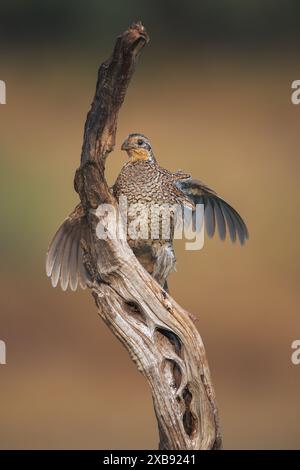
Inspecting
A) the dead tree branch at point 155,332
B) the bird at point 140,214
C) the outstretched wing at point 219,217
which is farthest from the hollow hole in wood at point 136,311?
the outstretched wing at point 219,217

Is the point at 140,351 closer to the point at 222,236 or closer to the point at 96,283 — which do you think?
the point at 96,283

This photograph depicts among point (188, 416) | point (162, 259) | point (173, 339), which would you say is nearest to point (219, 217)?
point (162, 259)

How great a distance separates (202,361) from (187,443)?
0.19 metres

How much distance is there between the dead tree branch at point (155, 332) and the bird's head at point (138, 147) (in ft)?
0.65

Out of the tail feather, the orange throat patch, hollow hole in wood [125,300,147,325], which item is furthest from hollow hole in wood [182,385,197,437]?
the orange throat patch

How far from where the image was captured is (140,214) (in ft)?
7.14

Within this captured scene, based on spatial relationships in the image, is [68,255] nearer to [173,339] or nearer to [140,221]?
[140,221]

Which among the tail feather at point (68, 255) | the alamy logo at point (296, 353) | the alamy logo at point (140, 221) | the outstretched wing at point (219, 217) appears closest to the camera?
the alamy logo at point (140, 221)

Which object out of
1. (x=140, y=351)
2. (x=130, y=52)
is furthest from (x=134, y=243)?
(x=130, y=52)

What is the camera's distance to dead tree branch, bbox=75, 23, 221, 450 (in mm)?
2109

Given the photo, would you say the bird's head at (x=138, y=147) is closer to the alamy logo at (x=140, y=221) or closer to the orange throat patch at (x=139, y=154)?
the orange throat patch at (x=139, y=154)

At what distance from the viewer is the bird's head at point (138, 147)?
2.26 m

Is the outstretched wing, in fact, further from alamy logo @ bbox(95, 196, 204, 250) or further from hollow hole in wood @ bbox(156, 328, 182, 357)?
hollow hole in wood @ bbox(156, 328, 182, 357)

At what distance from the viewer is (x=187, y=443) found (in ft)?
7.07
